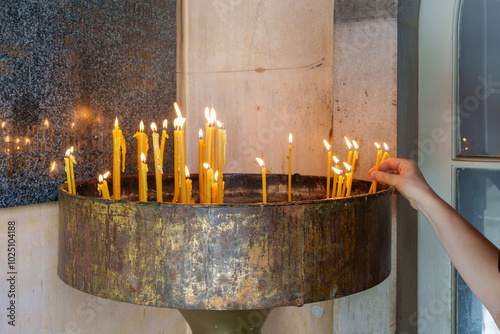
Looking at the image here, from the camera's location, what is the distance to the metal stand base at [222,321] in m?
1.33

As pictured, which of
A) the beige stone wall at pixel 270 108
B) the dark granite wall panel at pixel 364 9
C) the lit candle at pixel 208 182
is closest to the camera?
the lit candle at pixel 208 182

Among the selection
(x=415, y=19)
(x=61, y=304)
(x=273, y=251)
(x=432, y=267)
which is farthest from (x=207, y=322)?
(x=415, y=19)

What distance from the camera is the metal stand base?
133 centimetres

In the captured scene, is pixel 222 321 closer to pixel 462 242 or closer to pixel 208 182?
pixel 208 182

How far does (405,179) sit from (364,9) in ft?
2.88

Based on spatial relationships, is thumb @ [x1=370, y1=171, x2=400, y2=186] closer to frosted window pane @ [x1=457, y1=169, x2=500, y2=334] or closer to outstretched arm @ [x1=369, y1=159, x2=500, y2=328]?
outstretched arm @ [x1=369, y1=159, x2=500, y2=328]

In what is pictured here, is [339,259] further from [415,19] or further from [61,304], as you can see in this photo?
[415,19]

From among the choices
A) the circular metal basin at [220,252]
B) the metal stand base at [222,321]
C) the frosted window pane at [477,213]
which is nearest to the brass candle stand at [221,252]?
the circular metal basin at [220,252]

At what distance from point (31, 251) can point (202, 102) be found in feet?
3.83

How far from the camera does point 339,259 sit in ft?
3.54

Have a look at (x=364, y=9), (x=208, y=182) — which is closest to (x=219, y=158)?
(x=208, y=182)

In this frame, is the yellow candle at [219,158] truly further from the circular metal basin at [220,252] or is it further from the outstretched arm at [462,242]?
the outstretched arm at [462,242]

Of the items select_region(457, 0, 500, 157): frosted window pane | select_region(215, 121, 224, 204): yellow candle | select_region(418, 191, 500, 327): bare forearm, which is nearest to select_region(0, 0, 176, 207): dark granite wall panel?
select_region(215, 121, 224, 204): yellow candle

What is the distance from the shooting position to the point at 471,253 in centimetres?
104
